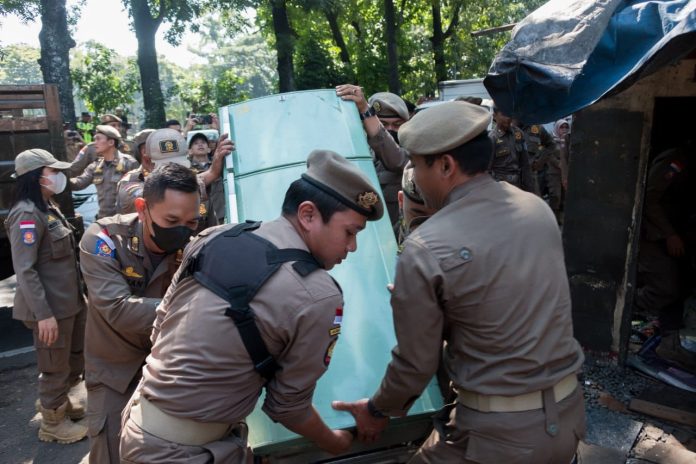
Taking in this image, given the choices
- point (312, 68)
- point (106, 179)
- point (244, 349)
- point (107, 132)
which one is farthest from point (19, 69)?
point (244, 349)

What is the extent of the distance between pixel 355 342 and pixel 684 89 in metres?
2.81

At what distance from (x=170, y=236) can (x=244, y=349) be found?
1.04 m

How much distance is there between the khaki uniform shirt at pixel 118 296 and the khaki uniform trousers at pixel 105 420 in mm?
43

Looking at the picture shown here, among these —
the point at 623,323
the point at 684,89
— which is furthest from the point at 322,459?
the point at 684,89

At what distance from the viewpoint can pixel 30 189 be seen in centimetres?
371

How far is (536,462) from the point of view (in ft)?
6.08

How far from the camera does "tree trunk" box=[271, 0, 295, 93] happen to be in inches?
560

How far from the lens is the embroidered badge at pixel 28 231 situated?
3.56 meters

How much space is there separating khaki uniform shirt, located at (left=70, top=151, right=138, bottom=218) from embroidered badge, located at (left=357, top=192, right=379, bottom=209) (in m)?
4.87

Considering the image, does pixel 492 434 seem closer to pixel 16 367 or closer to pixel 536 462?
pixel 536 462

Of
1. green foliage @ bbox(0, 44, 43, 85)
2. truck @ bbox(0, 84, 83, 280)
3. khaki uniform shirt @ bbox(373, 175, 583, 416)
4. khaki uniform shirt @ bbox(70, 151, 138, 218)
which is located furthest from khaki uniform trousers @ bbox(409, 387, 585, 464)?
green foliage @ bbox(0, 44, 43, 85)

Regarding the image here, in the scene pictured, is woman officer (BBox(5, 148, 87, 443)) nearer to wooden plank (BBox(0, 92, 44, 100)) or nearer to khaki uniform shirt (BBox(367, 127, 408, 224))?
wooden plank (BBox(0, 92, 44, 100))

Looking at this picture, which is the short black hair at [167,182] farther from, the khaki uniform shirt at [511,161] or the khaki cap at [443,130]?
the khaki uniform shirt at [511,161]

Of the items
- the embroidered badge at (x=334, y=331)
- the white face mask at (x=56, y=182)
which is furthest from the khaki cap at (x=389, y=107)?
the embroidered badge at (x=334, y=331)
